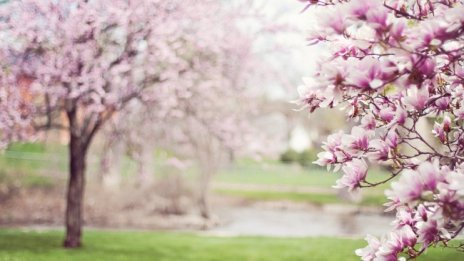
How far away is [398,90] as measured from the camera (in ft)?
8.13

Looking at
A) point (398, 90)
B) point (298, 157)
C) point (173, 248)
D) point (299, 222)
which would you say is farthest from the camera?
point (298, 157)

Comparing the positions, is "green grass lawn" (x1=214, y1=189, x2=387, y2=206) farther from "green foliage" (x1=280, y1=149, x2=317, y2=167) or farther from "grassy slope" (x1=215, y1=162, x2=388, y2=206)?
"green foliage" (x1=280, y1=149, x2=317, y2=167)

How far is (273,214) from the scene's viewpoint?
72.1ft

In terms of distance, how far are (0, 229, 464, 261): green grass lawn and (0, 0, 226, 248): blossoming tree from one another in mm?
1368

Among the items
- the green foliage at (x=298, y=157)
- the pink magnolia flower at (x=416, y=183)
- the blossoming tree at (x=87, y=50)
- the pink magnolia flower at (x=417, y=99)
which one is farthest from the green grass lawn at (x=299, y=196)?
the pink magnolia flower at (x=416, y=183)

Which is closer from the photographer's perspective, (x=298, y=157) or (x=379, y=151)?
(x=379, y=151)

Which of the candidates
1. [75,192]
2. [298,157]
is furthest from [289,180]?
[75,192]

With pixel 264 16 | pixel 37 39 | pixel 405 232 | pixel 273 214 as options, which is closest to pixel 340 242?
pixel 264 16

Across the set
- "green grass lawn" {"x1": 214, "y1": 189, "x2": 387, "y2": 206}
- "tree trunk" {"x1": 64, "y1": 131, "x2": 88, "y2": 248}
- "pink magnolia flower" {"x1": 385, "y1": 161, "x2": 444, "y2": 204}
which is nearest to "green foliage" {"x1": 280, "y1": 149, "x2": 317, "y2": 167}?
"green grass lawn" {"x1": 214, "y1": 189, "x2": 387, "y2": 206}

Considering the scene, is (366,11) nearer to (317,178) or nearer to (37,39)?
(37,39)

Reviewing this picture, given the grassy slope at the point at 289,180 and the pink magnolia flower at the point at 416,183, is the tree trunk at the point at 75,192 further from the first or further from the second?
the grassy slope at the point at 289,180

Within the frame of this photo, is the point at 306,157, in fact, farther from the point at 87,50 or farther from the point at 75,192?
the point at 87,50

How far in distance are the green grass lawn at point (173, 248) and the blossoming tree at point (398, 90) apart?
5949mm

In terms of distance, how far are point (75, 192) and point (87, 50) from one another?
98.9 inches
